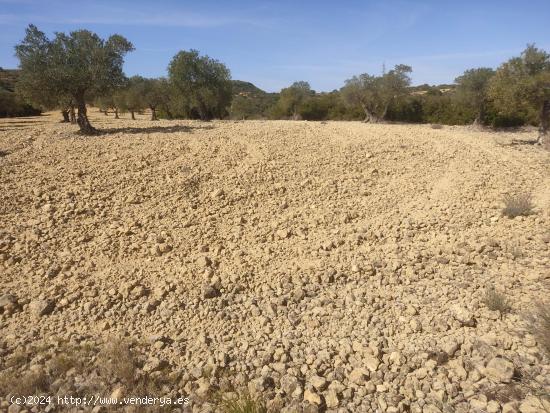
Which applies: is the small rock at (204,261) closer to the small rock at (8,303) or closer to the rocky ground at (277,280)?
the rocky ground at (277,280)

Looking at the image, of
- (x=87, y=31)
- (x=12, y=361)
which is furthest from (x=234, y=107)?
(x=12, y=361)

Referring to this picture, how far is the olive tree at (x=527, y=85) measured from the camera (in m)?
11.8

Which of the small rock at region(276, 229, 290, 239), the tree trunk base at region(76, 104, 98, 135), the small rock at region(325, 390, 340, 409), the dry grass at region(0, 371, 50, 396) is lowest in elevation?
the dry grass at region(0, 371, 50, 396)

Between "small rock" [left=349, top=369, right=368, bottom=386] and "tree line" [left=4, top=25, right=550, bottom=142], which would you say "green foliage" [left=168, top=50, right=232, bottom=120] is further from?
"small rock" [left=349, top=369, right=368, bottom=386]

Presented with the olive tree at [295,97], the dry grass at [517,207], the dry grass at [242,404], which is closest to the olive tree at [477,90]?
the olive tree at [295,97]

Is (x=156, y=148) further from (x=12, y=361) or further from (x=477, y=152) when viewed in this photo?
(x=477, y=152)

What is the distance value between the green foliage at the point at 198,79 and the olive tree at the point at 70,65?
32.0 feet

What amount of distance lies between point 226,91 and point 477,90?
1580 centimetres

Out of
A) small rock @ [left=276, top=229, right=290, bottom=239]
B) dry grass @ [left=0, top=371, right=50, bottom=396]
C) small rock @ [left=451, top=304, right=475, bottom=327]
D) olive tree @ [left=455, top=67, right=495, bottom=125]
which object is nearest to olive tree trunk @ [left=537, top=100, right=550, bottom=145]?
olive tree @ [left=455, top=67, right=495, bottom=125]

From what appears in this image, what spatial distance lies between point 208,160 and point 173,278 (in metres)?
3.97

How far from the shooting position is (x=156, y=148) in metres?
8.69

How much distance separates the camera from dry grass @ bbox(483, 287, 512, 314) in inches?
152

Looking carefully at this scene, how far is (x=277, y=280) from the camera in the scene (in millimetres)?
4660

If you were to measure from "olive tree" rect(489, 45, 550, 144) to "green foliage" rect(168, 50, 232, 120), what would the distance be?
1492cm
